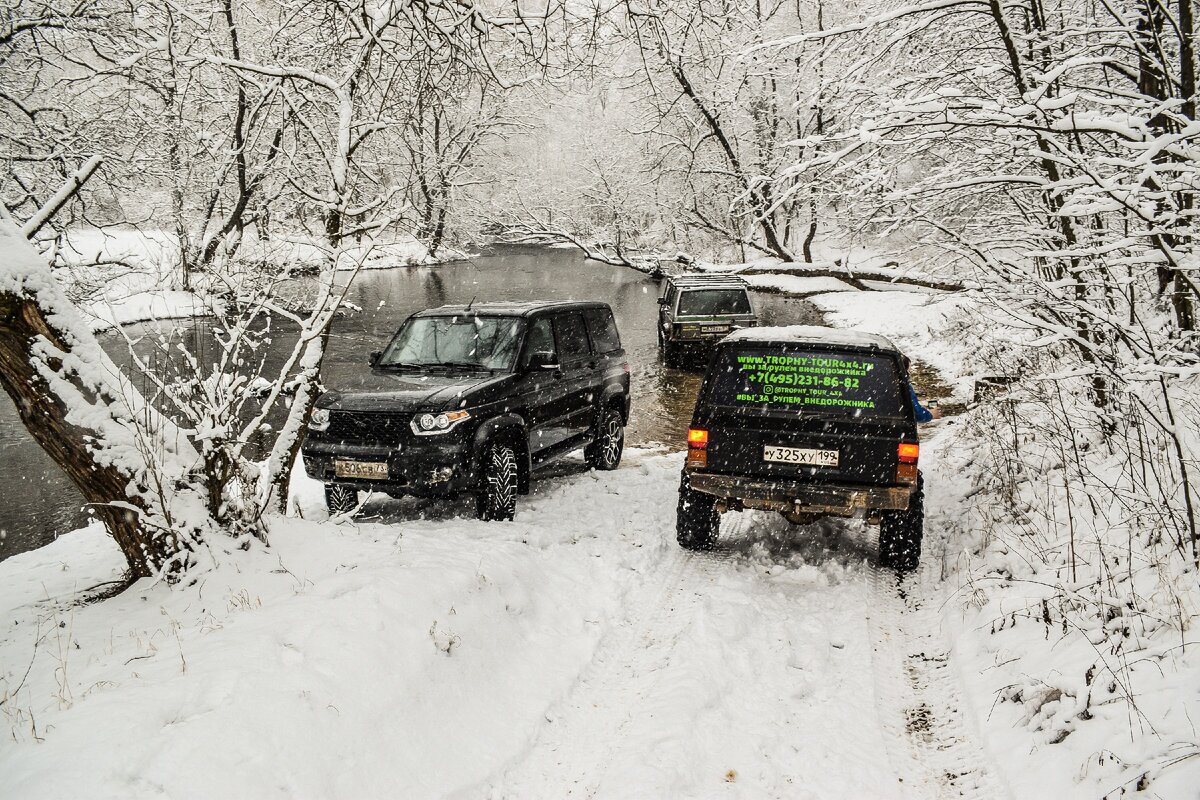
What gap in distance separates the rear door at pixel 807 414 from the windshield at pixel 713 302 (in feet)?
38.5

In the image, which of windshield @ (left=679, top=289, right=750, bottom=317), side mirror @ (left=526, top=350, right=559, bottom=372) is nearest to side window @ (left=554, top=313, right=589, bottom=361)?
side mirror @ (left=526, top=350, right=559, bottom=372)

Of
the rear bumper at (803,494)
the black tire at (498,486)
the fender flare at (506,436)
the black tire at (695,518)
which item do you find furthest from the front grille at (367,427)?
the rear bumper at (803,494)

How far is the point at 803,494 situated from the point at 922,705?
1984 millimetres

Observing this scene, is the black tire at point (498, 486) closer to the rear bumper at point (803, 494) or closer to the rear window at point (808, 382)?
the rear bumper at point (803, 494)

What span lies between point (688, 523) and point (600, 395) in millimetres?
3296

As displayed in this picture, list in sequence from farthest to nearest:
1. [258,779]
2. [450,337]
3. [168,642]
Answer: [450,337]
[168,642]
[258,779]

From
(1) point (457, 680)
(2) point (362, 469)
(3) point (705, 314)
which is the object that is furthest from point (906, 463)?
(3) point (705, 314)

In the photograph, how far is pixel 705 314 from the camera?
59.2 feet

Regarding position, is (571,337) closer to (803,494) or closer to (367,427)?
(367,427)

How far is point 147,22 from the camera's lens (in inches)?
356

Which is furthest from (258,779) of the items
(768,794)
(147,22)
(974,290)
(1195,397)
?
(147,22)

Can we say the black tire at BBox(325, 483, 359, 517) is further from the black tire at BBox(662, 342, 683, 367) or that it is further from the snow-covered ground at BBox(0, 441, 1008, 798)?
the black tire at BBox(662, 342, 683, 367)

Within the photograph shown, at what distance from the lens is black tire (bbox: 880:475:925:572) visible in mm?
6316

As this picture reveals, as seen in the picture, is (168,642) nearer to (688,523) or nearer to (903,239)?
(688,523)
